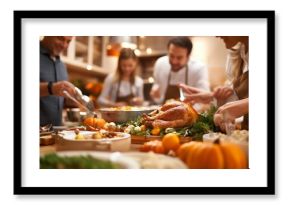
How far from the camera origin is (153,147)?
1.24 metres

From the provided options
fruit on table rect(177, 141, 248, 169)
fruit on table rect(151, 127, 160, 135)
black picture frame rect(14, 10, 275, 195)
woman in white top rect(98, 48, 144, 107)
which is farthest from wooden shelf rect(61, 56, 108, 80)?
fruit on table rect(177, 141, 248, 169)

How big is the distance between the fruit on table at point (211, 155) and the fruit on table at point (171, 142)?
0.06ft

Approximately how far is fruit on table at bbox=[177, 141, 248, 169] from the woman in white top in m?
1.08

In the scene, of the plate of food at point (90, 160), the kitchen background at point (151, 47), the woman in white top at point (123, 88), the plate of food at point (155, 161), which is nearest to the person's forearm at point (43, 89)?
the kitchen background at point (151, 47)

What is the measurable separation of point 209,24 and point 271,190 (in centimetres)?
65

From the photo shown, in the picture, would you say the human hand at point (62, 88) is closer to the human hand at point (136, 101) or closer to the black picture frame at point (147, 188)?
the black picture frame at point (147, 188)

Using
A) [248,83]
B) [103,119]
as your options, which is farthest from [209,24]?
[103,119]

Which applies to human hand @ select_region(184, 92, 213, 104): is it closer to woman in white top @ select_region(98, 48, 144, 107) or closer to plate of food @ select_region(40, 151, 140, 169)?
plate of food @ select_region(40, 151, 140, 169)

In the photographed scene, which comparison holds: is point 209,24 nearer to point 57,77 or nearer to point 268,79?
point 268,79

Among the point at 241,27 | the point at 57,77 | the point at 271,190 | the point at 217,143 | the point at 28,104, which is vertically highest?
the point at 241,27

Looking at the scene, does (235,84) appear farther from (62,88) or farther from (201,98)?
(62,88)

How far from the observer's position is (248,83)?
4.21ft

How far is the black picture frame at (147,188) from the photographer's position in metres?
1.23

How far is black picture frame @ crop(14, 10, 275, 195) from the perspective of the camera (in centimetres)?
123
